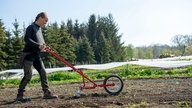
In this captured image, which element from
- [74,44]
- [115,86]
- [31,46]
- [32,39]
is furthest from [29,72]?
[74,44]

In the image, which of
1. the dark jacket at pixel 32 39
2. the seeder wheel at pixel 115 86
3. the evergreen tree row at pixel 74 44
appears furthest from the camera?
the evergreen tree row at pixel 74 44

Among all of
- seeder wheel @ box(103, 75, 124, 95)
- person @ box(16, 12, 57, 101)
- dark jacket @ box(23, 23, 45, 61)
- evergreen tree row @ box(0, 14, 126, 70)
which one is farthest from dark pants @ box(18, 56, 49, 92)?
evergreen tree row @ box(0, 14, 126, 70)

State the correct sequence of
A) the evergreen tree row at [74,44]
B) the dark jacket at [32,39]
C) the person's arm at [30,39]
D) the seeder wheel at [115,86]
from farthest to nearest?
1. the evergreen tree row at [74,44]
2. the seeder wheel at [115,86]
3. the dark jacket at [32,39]
4. the person's arm at [30,39]

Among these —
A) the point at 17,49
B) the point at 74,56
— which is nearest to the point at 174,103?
the point at 17,49

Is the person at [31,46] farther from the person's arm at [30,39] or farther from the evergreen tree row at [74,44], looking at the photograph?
the evergreen tree row at [74,44]

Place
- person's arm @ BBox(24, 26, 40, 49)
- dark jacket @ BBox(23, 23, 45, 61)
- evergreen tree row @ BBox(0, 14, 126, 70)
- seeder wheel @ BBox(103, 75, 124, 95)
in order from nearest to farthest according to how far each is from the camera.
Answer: person's arm @ BBox(24, 26, 40, 49) < dark jacket @ BBox(23, 23, 45, 61) < seeder wheel @ BBox(103, 75, 124, 95) < evergreen tree row @ BBox(0, 14, 126, 70)

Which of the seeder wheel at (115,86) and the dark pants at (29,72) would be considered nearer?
the dark pants at (29,72)

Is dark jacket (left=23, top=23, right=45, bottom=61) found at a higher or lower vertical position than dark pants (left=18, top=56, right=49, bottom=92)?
higher

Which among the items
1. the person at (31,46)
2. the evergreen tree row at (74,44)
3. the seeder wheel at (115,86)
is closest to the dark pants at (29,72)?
the person at (31,46)

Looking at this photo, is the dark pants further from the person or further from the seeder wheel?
the seeder wheel

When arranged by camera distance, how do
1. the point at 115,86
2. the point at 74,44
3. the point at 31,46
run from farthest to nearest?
the point at 74,44 → the point at 115,86 → the point at 31,46

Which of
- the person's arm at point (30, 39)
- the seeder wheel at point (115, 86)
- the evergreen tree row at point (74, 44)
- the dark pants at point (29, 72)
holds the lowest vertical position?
the seeder wheel at point (115, 86)

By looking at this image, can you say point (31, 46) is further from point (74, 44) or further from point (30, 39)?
point (74, 44)

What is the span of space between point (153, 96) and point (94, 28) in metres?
67.4
